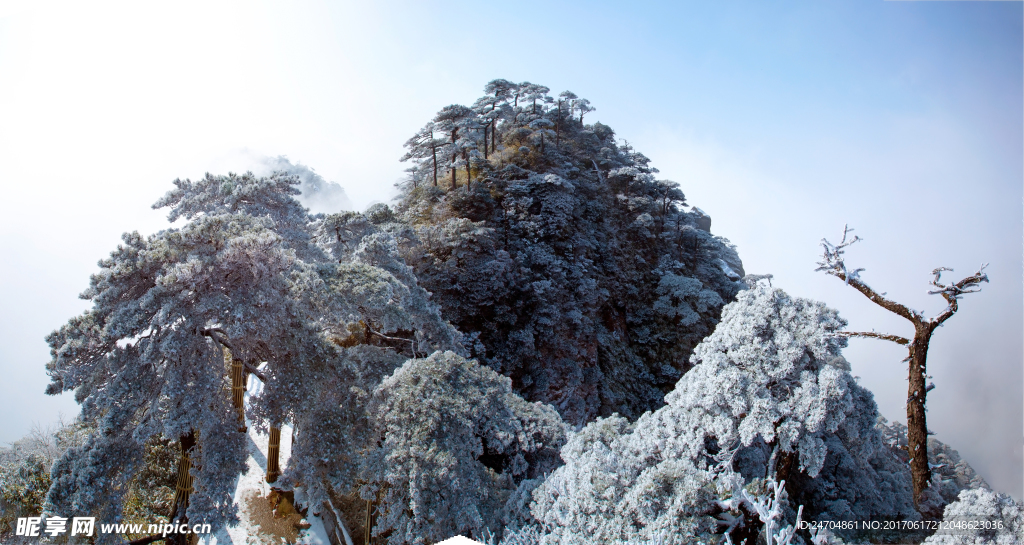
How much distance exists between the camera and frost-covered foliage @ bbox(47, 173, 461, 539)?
847cm

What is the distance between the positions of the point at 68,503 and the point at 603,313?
2234 cm

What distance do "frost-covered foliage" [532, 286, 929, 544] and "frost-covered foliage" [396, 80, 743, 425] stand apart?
33.5 feet

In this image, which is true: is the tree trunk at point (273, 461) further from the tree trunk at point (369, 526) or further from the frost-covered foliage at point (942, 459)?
the frost-covered foliage at point (942, 459)

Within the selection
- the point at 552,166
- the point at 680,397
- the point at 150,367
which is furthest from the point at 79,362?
the point at 552,166

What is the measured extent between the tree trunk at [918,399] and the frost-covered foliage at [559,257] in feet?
44.2

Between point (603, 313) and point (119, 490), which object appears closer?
point (119, 490)

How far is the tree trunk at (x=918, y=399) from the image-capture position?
735 centimetres

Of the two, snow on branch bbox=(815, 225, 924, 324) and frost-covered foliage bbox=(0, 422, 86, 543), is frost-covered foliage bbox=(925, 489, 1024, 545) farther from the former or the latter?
frost-covered foliage bbox=(0, 422, 86, 543)

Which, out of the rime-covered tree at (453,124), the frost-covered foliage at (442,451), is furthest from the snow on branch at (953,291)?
the rime-covered tree at (453,124)

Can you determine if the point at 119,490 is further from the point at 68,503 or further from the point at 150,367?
the point at 150,367

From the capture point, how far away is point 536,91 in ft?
118

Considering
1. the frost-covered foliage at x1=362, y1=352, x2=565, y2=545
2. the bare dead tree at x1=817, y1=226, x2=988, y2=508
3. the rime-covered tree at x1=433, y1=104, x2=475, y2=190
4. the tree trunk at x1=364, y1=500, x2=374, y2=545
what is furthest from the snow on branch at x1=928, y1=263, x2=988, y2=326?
the rime-covered tree at x1=433, y1=104, x2=475, y2=190

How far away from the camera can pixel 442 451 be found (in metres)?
9.74

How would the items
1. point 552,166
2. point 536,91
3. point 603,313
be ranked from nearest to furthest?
1. point 603,313
2. point 552,166
3. point 536,91
